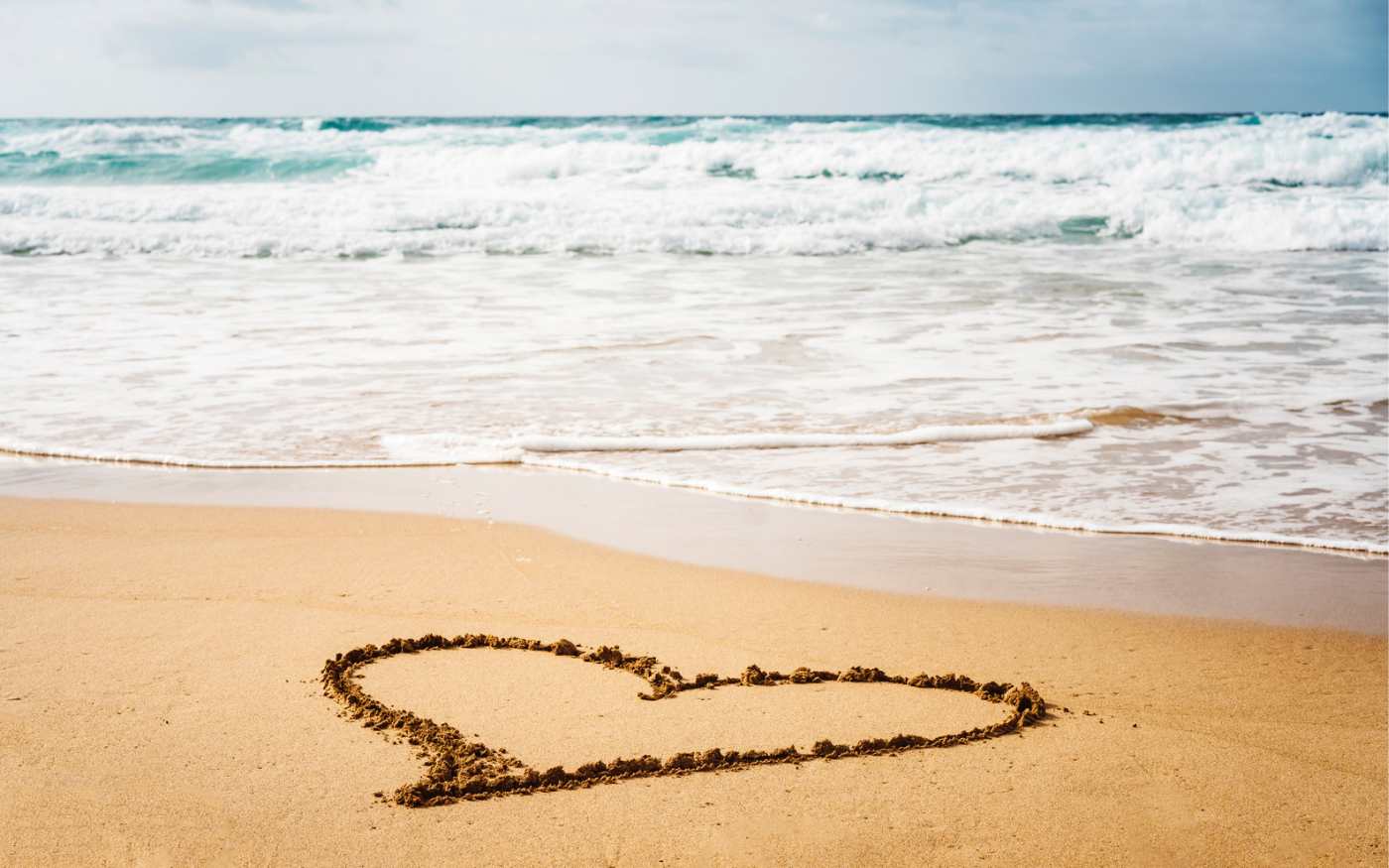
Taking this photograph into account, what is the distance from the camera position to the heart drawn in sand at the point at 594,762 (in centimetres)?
260

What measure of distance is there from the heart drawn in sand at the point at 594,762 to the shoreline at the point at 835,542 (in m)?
0.91

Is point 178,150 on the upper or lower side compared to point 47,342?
upper

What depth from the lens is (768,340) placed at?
8.70 m

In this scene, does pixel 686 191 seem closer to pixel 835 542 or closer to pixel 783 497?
pixel 783 497

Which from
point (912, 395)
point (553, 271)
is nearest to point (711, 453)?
point (912, 395)

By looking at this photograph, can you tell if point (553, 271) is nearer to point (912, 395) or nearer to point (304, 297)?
point (304, 297)

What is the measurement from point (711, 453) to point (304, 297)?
6558 millimetres

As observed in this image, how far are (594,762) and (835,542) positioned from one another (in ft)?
6.80

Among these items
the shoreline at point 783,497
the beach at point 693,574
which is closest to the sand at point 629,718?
the beach at point 693,574

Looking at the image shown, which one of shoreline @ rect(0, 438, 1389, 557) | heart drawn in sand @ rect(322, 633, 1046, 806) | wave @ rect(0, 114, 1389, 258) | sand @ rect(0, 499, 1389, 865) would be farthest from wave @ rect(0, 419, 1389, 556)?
wave @ rect(0, 114, 1389, 258)

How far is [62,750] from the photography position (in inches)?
107

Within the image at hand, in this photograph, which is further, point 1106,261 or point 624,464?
point 1106,261

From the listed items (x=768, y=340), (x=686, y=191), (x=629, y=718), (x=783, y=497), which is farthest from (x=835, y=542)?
(x=686, y=191)

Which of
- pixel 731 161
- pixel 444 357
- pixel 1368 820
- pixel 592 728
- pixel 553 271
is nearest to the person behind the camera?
pixel 1368 820
